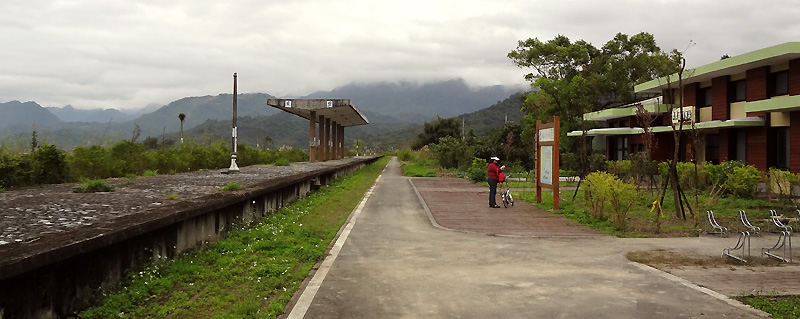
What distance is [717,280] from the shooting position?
23.0 feet

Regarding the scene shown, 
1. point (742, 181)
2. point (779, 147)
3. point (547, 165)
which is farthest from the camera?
point (779, 147)

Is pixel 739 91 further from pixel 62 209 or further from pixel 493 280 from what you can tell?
pixel 62 209

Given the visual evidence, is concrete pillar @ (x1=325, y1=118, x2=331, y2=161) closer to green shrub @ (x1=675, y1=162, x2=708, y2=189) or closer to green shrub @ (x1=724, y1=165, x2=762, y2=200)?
green shrub @ (x1=675, y1=162, x2=708, y2=189)

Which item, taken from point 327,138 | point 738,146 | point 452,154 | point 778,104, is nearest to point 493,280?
point 778,104

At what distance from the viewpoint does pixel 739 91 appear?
25.6m

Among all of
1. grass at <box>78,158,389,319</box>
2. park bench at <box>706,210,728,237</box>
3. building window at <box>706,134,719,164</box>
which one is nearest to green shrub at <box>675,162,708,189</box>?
building window at <box>706,134,719,164</box>

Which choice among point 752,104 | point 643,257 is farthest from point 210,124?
point 643,257

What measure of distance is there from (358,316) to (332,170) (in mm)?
23522

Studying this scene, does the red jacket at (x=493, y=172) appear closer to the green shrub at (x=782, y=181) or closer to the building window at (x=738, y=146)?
the green shrub at (x=782, y=181)

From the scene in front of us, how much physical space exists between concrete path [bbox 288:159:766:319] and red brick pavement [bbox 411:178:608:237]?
0.47 feet

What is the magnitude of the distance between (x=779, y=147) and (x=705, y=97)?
6.80 meters

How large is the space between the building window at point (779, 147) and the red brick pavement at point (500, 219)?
12.3 m

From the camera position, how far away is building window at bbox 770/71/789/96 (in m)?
22.3

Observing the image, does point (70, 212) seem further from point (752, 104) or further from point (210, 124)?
point (210, 124)
